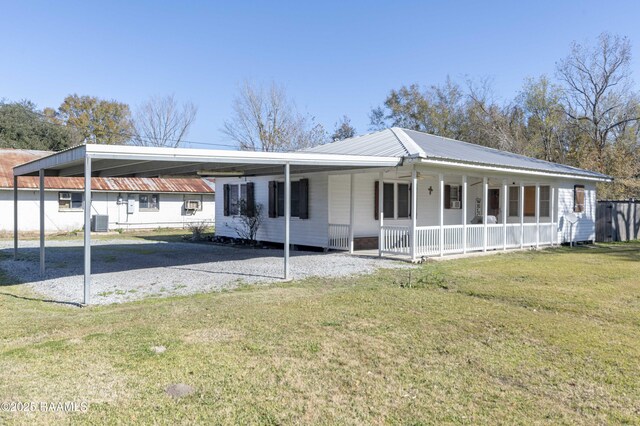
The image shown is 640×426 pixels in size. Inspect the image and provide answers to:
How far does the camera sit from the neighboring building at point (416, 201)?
12.6 meters

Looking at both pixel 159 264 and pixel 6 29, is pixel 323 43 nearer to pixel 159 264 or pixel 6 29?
pixel 6 29

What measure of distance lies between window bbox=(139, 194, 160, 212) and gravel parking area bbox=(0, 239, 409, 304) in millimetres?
10644

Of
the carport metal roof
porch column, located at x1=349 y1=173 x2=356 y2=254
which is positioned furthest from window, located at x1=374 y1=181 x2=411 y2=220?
the carport metal roof

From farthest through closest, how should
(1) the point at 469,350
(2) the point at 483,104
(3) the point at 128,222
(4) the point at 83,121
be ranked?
(4) the point at 83,121 → (2) the point at 483,104 → (3) the point at 128,222 → (1) the point at 469,350

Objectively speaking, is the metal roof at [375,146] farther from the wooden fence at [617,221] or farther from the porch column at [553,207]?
the wooden fence at [617,221]

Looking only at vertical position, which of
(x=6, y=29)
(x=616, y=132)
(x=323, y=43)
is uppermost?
(x=323, y=43)

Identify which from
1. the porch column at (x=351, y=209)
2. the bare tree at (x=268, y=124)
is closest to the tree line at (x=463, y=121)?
the bare tree at (x=268, y=124)

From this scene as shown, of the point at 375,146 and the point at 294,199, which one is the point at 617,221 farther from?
the point at 294,199

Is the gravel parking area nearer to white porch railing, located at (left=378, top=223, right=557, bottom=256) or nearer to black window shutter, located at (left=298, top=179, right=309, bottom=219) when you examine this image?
white porch railing, located at (left=378, top=223, right=557, bottom=256)

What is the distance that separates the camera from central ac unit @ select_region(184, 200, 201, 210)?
27328mm

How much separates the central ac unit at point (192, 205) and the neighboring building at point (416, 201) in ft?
30.7

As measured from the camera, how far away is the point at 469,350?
482 centimetres

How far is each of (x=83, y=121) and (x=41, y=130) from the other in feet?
16.2

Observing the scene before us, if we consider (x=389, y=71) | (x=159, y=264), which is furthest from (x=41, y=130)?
(x=159, y=264)
